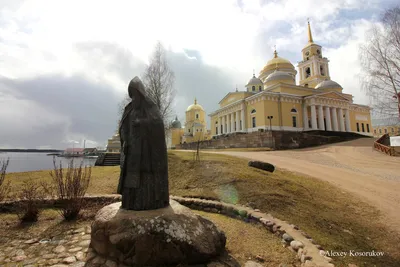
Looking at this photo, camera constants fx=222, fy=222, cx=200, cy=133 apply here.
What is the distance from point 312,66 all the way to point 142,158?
5533 cm

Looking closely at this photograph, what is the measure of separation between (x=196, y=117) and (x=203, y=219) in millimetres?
60040

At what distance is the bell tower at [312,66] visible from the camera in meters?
49.1

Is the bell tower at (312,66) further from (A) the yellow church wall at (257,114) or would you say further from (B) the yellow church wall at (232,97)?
(A) the yellow church wall at (257,114)

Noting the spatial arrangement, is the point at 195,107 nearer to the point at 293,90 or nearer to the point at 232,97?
the point at 232,97

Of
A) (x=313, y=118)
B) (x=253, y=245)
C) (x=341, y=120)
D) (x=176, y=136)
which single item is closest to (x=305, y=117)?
(x=313, y=118)

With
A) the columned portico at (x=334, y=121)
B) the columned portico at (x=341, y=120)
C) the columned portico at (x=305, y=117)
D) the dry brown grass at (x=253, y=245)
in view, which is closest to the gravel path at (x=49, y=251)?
the dry brown grass at (x=253, y=245)

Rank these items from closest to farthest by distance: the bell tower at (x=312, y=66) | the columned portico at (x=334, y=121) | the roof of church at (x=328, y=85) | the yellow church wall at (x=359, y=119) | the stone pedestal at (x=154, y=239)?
1. the stone pedestal at (x=154, y=239)
2. the columned portico at (x=334, y=121)
3. the roof of church at (x=328, y=85)
4. the yellow church wall at (x=359, y=119)
5. the bell tower at (x=312, y=66)

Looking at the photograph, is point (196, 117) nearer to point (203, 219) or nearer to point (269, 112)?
point (269, 112)

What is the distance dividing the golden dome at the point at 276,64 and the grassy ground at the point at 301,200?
144ft

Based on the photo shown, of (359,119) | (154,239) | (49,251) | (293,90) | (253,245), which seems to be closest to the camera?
(154,239)

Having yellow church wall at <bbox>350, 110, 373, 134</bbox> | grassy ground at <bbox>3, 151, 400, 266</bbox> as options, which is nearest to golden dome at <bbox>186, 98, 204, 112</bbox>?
yellow church wall at <bbox>350, 110, 373, 134</bbox>

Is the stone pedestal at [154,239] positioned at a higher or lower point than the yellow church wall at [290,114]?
lower

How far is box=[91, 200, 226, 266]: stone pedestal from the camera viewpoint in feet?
10.2

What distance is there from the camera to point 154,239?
3152 millimetres
